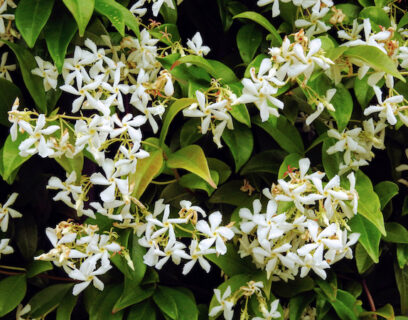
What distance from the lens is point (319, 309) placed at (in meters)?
1.08

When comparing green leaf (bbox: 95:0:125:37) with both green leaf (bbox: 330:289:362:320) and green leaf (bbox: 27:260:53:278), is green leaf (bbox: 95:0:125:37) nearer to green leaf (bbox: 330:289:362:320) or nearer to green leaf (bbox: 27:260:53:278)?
green leaf (bbox: 27:260:53:278)

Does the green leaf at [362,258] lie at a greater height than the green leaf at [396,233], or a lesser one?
lesser

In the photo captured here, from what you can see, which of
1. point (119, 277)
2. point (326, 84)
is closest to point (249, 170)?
point (326, 84)

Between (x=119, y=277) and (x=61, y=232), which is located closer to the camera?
(x=61, y=232)

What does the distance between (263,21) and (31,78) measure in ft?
1.52

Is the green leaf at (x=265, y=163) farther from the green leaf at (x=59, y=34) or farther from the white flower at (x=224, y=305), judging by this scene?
the green leaf at (x=59, y=34)

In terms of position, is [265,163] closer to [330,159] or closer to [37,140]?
[330,159]

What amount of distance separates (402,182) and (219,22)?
1.87 ft

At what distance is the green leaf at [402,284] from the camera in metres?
1.13

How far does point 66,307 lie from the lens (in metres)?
1.10

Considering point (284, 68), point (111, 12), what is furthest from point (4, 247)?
point (284, 68)

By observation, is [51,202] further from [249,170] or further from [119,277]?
[249,170]

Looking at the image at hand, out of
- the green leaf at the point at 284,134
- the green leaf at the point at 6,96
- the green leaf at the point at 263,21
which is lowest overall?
the green leaf at the point at 284,134

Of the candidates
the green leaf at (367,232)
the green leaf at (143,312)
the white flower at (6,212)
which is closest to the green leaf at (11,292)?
the white flower at (6,212)
